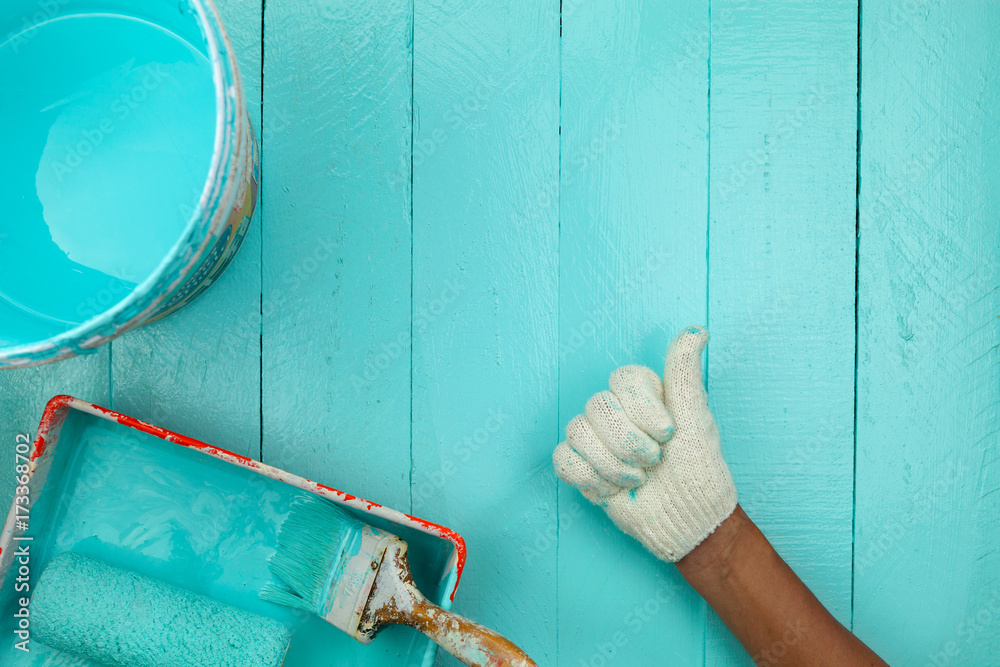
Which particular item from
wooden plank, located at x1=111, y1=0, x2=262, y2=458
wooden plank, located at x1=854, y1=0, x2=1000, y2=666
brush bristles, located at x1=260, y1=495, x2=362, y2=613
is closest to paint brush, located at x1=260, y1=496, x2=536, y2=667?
brush bristles, located at x1=260, y1=495, x2=362, y2=613

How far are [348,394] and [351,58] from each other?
0.36 m

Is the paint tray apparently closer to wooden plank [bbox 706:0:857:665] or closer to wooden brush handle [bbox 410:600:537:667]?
wooden brush handle [bbox 410:600:537:667]

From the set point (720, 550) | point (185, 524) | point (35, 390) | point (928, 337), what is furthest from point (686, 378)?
point (35, 390)

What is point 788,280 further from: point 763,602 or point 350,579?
point 350,579

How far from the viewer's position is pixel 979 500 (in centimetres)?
66

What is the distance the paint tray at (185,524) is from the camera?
60cm

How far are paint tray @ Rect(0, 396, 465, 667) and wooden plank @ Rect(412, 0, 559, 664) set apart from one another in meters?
0.09

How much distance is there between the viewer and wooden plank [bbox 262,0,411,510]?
650mm

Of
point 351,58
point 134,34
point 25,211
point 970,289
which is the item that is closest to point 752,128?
point 970,289

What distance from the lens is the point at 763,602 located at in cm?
61

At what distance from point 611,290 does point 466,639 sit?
366mm

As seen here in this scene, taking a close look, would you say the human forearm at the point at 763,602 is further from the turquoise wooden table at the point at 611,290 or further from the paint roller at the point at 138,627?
the paint roller at the point at 138,627

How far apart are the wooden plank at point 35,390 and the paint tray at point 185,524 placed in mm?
69

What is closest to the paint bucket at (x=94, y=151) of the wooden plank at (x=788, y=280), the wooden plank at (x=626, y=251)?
the wooden plank at (x=626, y=251)
